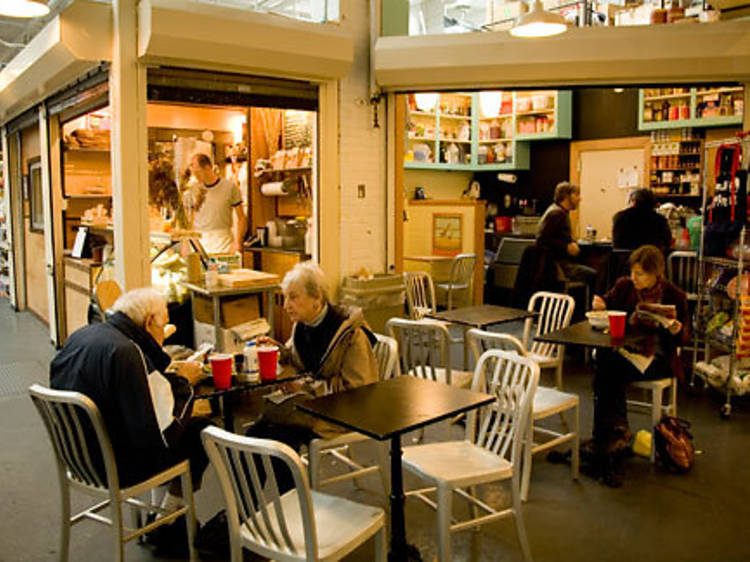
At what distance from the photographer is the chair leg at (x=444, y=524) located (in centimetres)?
261

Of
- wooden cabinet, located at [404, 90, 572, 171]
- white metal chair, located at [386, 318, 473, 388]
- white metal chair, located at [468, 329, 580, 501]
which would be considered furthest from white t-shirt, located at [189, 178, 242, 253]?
wooden cabinet, located at [404, 90, 572, 171]

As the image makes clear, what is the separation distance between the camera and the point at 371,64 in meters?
5.95

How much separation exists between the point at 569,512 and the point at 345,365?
137cm

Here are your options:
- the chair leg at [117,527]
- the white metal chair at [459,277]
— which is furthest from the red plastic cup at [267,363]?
the white metal chair at [459,277]

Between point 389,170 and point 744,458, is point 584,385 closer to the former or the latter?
point 744,458

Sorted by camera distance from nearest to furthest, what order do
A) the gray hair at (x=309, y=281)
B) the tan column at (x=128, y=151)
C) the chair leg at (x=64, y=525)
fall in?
the chair leg at (x=64, y=525), the gray hair at (x=309, y=281), the tan column at (x=128, y=151)

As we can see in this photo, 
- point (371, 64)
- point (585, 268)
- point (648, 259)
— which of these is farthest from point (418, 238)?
point (648, 259)

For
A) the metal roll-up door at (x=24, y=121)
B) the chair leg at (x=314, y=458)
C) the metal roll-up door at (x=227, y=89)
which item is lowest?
the chair leg at (x=314, y=458)

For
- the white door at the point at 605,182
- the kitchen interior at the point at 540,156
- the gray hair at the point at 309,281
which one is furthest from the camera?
the white door at the point at 605,182

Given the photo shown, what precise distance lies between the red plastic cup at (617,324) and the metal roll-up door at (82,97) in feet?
12.4

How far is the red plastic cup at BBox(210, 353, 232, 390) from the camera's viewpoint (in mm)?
3033

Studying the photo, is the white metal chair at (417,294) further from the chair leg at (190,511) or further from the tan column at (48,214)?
the tan column at (48,214)

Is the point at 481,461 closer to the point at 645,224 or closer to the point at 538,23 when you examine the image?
the point at 538,23

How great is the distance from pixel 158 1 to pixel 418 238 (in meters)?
4.64
